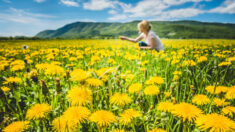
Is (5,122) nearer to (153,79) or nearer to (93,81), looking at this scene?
(93,81)

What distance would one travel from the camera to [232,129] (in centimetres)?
84

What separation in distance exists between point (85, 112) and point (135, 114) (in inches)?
17.0

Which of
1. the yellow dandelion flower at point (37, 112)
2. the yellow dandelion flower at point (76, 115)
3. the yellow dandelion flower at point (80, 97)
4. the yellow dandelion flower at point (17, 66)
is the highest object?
the yellow dandelion flower at point (17, 66)

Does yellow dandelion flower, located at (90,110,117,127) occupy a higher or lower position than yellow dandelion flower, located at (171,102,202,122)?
lower

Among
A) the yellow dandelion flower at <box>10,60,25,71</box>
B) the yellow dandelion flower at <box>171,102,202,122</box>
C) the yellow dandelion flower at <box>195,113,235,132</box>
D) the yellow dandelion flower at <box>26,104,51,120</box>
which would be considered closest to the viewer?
the yellow dandelion flower at <box>195,113,235,132</box>

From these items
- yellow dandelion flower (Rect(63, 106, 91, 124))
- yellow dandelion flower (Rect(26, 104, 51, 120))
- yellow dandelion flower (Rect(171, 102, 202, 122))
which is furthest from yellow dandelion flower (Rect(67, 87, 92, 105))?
yellow dandelion flower (Rect(171, 102, 202, 122))

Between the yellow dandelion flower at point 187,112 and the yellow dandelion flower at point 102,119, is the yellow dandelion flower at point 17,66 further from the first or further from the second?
the yellow dandelion flower at point 187,112

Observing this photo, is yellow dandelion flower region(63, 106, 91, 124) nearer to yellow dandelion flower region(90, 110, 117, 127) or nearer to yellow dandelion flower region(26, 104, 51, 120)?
yellow dandelion flower region(90, 110, 117, 127)

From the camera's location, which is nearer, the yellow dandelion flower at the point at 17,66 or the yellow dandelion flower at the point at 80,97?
the yellow dandelion flower at the point at 80,97

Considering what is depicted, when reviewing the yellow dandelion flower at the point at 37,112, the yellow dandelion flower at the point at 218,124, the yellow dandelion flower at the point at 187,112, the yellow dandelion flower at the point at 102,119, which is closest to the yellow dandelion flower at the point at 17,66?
the yellow dandelion flower at the point at 37,112

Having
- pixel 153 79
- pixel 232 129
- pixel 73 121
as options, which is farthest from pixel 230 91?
pixel 73 121

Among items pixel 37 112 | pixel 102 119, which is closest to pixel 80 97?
pixel 102 119

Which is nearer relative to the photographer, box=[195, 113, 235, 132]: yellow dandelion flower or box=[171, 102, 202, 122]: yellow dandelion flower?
box=[195, 113, 235, 132]: yellow dandelion flower

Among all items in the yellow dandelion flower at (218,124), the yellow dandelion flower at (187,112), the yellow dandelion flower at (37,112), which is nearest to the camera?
the yellow dandelion flower at (218,124)
